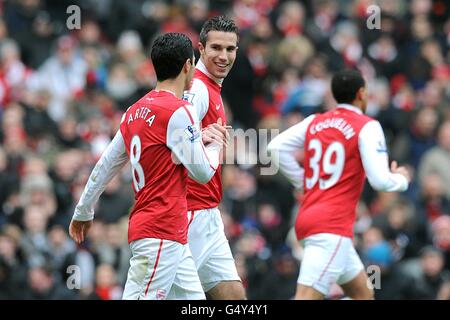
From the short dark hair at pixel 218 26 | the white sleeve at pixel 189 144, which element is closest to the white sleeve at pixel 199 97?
the short dark hair at pixel 218 26

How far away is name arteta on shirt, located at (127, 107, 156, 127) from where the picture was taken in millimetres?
8344

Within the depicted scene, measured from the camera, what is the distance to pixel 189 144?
26.9 feet

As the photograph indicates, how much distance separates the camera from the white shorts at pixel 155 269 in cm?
838

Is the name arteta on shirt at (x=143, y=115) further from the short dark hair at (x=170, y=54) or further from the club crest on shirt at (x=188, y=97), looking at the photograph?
the club crest on shirt at (x=188, y=97)

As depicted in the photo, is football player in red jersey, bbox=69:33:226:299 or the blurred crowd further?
the blurred crowd

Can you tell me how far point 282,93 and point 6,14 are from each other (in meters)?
4.34

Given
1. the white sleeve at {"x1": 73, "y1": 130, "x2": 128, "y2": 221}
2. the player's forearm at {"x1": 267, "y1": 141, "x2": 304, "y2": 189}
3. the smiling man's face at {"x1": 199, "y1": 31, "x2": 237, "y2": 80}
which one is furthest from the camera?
the player's forearm at {"x1": 267, "y1": 141, "x2": 304, "y2": 189}

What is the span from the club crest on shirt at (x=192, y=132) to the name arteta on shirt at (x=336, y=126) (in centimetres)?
231

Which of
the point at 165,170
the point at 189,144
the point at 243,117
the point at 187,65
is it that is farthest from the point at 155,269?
the point at 243,117

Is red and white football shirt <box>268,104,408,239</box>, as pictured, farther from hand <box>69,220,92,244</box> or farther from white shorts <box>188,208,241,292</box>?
hand <box>69,220,92,244</box>

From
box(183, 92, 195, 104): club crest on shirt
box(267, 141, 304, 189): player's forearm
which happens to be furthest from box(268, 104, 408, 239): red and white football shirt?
box(183, 92, 195, 104): club crest on shirt

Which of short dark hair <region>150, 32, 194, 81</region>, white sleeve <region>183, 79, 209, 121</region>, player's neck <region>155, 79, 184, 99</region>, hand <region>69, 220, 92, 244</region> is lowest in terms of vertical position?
hand <region>69, 220, 92, 244</region>

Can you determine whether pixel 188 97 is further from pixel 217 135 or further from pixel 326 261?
pixel 326 261

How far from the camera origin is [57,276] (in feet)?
44.3
